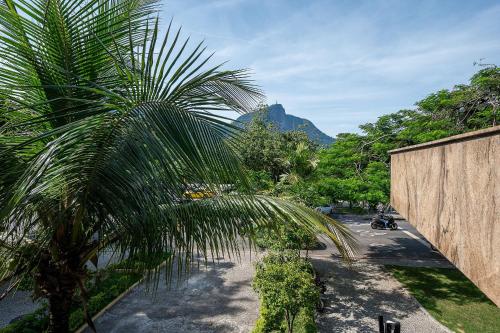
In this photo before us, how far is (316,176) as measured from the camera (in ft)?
51.0

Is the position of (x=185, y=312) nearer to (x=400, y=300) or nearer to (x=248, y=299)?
(x=248, y=299)

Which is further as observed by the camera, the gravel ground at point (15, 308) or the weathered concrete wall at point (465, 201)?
the gravel ground at point (15, 308)

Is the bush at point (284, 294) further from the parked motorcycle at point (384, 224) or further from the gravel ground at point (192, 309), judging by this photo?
the parked motorcycle at point (384, 224)

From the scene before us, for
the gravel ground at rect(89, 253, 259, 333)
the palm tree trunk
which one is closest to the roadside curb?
the gravel ground at rect(89, 253, 259, 333)

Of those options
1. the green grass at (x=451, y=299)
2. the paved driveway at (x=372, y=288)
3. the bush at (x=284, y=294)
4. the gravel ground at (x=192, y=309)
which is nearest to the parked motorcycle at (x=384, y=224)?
the paved driveway at (x=372, y=288)

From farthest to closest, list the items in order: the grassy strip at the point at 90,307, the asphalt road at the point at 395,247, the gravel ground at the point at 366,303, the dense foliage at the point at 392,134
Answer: the asphalt road at the point at 395,247, the dense foliage at the point at 392,134, the gravel ground at the point at 366,303, the grassy strip at the point at 90,307

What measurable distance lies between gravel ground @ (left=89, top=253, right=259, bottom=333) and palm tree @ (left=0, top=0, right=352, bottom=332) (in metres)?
4.59

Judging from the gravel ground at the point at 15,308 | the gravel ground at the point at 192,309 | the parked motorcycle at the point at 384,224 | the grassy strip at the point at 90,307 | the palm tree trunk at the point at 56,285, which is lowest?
the gravel ground at the point at 15,308

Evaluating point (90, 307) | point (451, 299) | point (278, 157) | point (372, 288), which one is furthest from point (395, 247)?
point (90, 307)

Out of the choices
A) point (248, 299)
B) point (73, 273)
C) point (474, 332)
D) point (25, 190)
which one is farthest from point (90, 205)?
point (474, 332)

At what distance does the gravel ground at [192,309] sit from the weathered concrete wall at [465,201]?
6435 mm

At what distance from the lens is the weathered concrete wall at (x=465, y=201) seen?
1.44 meters

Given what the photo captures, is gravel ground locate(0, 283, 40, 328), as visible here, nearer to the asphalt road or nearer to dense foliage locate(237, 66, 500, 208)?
dense foliage locate(237, 66, 500, 208)

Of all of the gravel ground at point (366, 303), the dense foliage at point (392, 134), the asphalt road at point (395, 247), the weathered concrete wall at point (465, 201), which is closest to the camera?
the weathered concrete wall at point (465, 201)
